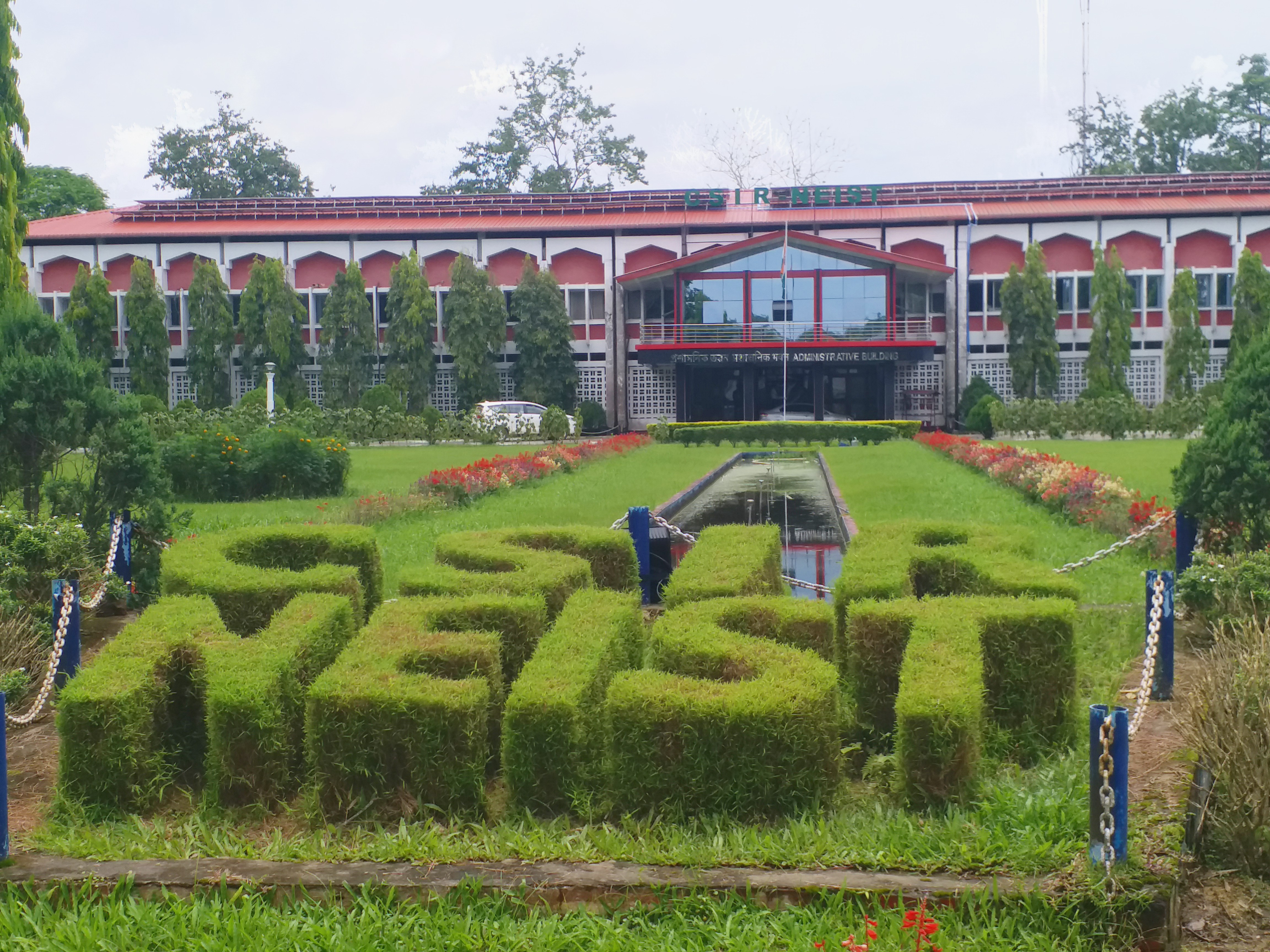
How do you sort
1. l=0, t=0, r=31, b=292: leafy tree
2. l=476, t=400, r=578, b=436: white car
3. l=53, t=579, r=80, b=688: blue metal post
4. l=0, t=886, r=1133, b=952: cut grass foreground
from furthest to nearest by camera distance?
1. l=476, t=400, r=578, b=436: white car
2. l=0, t=0, r=31, b=292: leafy tree
3. l=53, t=579, r=80, b=688: blue metal post
4. l=0, t=886, r=1133, b=952: cut grass foreground

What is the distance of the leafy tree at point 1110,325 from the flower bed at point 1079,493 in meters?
21.0

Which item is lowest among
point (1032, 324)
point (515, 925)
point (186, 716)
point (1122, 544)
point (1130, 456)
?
point (515, 925)

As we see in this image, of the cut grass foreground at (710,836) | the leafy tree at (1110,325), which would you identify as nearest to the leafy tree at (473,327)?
the leafy tree at (1110,325)

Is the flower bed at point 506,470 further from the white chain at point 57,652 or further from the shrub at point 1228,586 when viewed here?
the shrub at point 1228,586

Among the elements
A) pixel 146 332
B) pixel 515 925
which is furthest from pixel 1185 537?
pixel 146 332

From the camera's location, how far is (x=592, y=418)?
38000 millimetres

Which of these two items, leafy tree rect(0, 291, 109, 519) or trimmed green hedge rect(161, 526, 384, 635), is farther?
leafy tree rect(0, 291, 109, 519)

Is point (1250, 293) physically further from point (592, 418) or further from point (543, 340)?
point (543, 340)

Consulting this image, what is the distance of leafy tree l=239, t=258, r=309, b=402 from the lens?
3875 cm

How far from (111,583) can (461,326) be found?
106ft

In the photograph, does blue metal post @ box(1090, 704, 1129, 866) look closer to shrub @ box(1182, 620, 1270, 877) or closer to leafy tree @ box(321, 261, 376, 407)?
shrub @ box(1182, 620, 1270, 877)

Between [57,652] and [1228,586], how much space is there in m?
5.70

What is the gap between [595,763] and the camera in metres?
4.18

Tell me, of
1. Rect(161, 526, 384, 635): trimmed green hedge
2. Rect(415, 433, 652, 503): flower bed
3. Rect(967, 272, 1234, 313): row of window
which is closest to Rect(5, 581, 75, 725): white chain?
Rect(161, 526, 384, 635): trimmed green hedge
